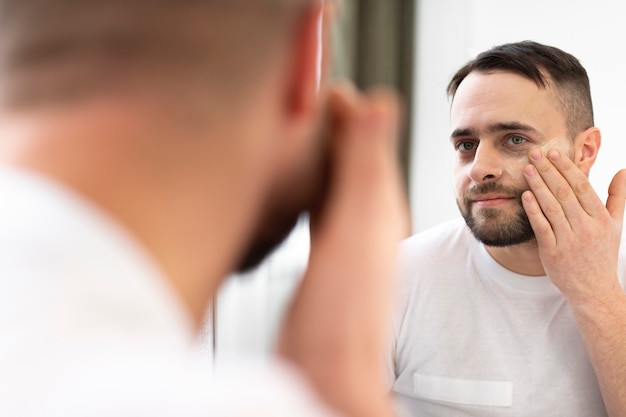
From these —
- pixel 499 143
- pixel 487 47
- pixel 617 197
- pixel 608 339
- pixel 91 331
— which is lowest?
pixel 91 331

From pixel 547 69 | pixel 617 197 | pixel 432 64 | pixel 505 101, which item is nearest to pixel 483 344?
pixel 617 197

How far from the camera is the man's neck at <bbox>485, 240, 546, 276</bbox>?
1.47 meters

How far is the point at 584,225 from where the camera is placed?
53.9 inches

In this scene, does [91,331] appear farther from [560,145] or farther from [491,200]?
[560,145]

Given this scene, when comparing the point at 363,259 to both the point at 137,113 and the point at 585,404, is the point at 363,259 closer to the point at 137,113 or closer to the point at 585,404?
the point at 137,113

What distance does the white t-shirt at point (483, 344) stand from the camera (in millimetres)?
1337

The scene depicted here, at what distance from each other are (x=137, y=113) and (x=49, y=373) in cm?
12

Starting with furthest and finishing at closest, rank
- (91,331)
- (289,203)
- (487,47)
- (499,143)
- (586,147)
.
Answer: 1. (487,47)
2. (586,147)
3. (499,143)
4. (289,203)
5. (91,331)

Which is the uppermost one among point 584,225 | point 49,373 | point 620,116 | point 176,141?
point 620,116

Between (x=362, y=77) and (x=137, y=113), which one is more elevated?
(x=362, y=77)

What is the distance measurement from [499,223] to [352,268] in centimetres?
108

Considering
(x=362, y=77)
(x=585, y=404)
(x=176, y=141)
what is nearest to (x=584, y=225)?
(x=585, y=404)

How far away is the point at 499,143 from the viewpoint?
4.86 ft

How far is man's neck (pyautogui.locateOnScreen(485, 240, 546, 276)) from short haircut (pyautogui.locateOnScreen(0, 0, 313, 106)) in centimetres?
120
